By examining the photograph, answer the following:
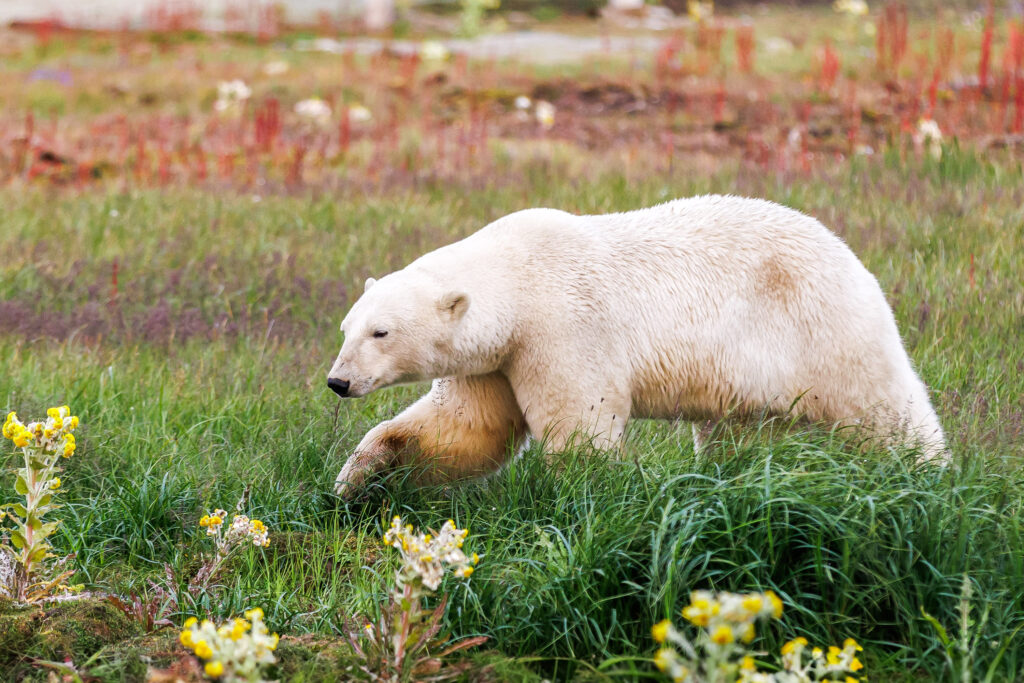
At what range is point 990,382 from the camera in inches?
191

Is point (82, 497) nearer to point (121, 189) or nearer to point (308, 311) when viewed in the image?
point (308, 311)

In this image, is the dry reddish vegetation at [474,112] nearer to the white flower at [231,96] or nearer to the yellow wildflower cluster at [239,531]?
the white flower at [231,96]

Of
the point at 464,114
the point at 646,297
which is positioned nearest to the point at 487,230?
the point at 646,297

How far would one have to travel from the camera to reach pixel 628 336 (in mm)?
4109

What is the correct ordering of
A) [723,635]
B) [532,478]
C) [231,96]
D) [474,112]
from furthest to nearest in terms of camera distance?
[231,96] < [474,112] < [532,478] < [723,635]

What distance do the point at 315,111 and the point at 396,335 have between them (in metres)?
9.25

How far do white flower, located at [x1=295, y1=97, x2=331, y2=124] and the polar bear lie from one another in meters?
8.95

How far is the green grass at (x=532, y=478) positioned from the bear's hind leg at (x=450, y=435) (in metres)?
0.12

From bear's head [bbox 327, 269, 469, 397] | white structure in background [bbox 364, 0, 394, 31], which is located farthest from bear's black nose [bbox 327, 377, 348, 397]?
white structure in background [bbox 364, 0, 394, 31]

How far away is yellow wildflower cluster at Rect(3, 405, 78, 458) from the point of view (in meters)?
3.07

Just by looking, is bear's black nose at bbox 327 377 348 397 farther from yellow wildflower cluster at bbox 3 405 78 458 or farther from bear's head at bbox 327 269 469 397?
yellow wildflower cluster at bbox 3 405 78 458

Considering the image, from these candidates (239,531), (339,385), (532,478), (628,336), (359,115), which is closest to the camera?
(239,531)

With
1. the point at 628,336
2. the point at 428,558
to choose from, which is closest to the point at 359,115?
the point at 628,336

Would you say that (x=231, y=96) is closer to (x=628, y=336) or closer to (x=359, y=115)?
(x=359, y=115)
